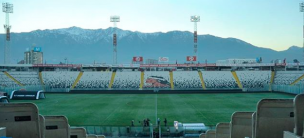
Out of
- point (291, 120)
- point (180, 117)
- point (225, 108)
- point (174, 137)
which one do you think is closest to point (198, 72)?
point (225, 108)

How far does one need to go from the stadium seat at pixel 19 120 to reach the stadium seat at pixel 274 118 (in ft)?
10.8

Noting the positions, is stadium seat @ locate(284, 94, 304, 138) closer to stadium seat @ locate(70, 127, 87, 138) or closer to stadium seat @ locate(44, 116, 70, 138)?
stadium seat @ locate(44, 116, 70, 138)

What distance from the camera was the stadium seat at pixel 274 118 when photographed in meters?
3.92

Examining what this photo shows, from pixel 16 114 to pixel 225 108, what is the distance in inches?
1033

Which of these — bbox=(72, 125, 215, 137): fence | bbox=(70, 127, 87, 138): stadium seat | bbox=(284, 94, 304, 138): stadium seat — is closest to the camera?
bbox=(284, 94, 304, 138): stadium seat

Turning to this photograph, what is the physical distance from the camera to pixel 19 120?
4172mm

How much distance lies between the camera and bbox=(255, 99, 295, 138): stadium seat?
3.92m

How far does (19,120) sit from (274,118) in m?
3.73

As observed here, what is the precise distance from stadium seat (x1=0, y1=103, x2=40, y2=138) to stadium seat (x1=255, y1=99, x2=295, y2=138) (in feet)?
10.8

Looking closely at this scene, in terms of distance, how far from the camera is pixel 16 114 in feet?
13.8

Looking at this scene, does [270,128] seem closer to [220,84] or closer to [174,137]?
[174,137]

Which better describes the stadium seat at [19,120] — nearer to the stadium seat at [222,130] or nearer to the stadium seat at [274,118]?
the stadium seat at [274,118]

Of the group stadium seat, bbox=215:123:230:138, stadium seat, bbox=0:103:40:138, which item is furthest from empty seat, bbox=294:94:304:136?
stadium seat, bbox=215:123:230:138

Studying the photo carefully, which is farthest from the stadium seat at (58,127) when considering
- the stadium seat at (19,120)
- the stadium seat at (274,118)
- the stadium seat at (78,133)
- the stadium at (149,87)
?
the stadium at (149,87)
